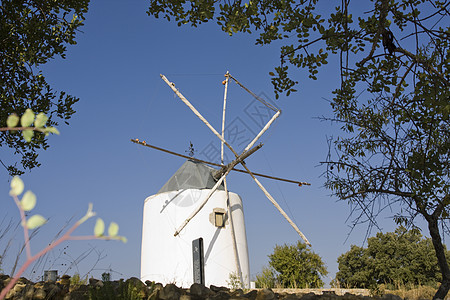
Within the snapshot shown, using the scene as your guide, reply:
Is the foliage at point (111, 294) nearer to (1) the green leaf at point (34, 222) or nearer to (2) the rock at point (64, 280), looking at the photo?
(2) the rock at point (64, 280)

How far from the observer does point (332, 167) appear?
206 inches

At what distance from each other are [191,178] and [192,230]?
2.13 m

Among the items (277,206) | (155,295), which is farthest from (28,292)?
(277,206)

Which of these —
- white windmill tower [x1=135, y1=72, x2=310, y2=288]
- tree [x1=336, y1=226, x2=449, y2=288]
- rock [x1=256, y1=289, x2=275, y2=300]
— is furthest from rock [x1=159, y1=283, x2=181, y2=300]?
tree [x1=336, y1=226, x2=449, y2=288]

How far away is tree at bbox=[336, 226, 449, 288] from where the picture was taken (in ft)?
62.6

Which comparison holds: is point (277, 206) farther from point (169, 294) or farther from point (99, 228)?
point (99, 228)

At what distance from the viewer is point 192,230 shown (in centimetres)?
1218

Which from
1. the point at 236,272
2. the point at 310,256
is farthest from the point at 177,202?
the point at 310,256

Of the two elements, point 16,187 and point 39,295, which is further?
point 39,295

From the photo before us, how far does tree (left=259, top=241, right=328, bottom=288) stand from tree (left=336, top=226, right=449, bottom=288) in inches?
178

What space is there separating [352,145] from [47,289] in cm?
450

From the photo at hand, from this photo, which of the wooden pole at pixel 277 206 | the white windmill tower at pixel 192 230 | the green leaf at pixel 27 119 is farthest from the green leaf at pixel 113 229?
the wooden pole at pixel 277 206

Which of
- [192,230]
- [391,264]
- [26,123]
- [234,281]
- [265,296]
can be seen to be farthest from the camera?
[391,264]

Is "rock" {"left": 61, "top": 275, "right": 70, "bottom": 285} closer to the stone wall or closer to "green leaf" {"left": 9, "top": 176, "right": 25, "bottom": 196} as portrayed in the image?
the stone wall
